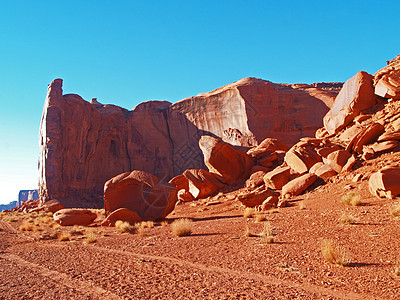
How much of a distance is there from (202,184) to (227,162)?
2.75 m

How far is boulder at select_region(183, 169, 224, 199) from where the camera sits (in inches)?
931

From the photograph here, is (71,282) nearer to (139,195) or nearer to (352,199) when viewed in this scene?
(352,199)

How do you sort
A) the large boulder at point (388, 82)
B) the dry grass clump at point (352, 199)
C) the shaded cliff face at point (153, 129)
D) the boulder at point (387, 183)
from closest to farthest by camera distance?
the boulder at point (387, 183) < the dry grass clump at point (352, 199) < the large boulder at point (388, 82) < the shaded cliff face at point (153, 129)

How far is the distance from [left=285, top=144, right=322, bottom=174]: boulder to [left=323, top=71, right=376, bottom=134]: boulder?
268 centimetres

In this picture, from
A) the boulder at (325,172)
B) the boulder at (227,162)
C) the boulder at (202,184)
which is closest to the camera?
the boulder at (325,172)

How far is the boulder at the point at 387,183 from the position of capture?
11.0m

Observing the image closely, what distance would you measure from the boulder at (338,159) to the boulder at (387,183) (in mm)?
A: 4265

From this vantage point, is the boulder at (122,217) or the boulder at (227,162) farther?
the boulder at (227,162)

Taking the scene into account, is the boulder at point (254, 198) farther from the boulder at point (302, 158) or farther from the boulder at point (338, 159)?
the boulder at point (338, 159)

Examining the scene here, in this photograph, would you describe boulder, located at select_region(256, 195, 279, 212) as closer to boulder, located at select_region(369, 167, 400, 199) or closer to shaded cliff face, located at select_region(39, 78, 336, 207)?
boulder, located at select_region(369, 167, 400, 199)

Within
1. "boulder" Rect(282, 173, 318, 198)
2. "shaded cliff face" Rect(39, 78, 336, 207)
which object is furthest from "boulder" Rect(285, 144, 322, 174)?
"shaded cliff face" Rect(39, 78, 336, 207)

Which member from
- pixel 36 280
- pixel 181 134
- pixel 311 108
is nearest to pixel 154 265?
pixel 36 280

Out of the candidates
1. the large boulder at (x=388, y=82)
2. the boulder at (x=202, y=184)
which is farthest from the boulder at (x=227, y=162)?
the large boulder at (x=388, y=82)

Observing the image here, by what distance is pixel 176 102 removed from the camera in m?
48.6
